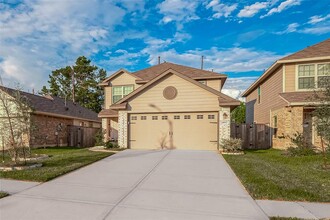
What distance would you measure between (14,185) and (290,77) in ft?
50.2

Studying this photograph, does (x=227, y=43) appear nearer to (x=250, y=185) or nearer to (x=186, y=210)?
(x=250, y=185)

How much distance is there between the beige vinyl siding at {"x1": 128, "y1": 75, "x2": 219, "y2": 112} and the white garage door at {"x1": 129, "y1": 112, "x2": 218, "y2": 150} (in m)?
0.42

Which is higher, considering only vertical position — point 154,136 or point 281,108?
point 281,108

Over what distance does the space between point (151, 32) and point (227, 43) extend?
7084 mm

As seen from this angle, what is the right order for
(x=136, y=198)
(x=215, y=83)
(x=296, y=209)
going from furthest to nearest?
(x=215, y=83) < (x=136, y=198) < (x=296, y=209)

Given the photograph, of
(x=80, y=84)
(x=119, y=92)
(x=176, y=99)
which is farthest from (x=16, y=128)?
(x=80, y=84)

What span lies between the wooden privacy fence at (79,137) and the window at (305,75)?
1699cm

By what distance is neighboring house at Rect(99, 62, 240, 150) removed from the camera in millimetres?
12820

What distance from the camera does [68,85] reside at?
3800 cm

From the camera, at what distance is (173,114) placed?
13445mm

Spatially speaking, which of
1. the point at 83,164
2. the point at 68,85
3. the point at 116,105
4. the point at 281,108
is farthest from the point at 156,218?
the point at 68,85

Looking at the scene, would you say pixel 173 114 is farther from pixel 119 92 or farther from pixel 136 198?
pixel 136 198

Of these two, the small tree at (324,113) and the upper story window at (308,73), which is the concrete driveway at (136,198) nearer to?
the small tree at (324,113)

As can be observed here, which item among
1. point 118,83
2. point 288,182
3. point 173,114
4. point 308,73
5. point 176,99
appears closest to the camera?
point 288,182
